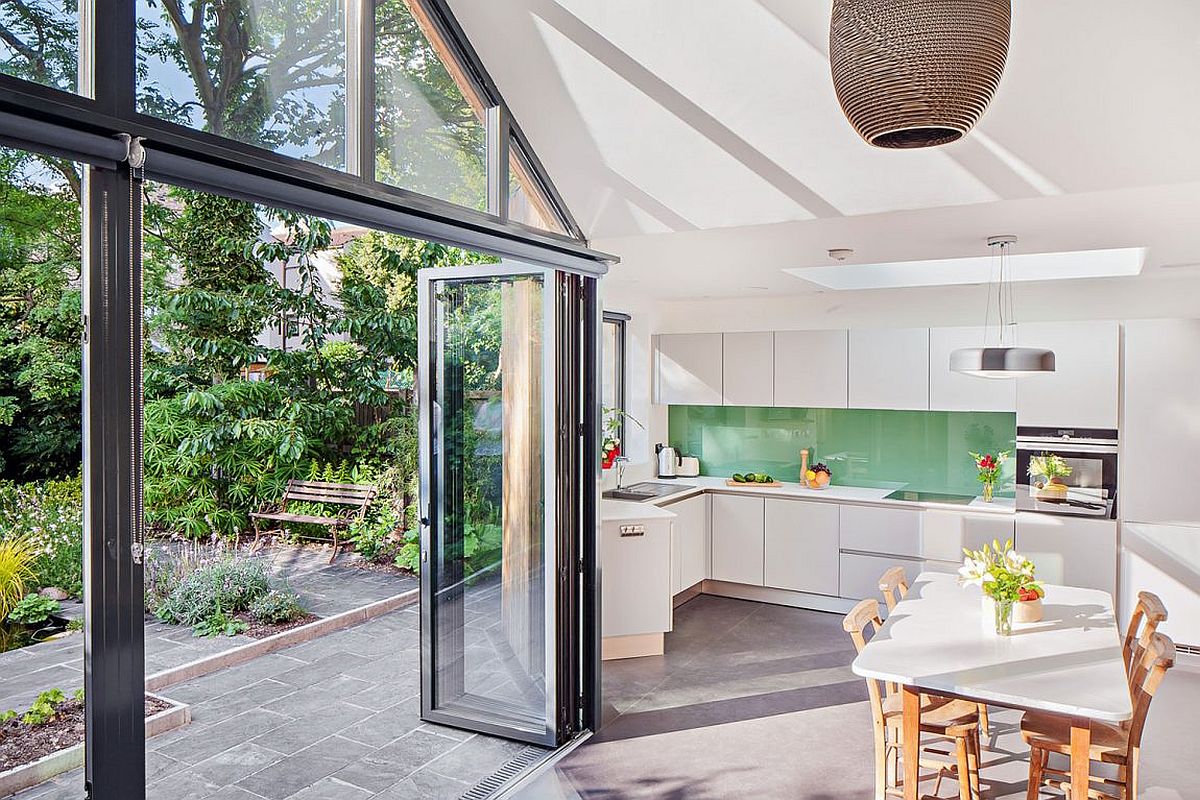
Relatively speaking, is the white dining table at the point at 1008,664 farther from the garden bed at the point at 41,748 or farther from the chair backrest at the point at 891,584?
the garden bed at the point at 41,748

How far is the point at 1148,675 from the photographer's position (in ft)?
9.22

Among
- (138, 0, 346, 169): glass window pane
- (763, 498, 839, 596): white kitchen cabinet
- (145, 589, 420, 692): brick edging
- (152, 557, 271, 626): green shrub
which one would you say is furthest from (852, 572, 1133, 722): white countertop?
(152, 557, 271, 626): green shrub

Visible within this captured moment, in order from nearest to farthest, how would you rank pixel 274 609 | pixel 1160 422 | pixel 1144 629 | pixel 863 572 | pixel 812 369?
pixel 1144 629
pixel 1160 422
pixel 274 609
pixel 863 572
pixel 812 369

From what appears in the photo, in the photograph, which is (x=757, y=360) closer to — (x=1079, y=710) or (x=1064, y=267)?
(x=1064, y=267)

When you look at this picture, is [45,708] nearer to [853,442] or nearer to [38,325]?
[38,325]

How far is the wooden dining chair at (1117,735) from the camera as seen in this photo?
9.06 ft

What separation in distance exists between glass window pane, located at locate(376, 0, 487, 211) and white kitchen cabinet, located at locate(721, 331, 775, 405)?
3.67m

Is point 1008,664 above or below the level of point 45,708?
below

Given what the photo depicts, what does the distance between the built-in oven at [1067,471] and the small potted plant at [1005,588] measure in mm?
2142

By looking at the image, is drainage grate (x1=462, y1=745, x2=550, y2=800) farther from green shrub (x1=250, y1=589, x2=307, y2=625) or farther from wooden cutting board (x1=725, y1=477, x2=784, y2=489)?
wooden cutting board (x1=725, y1=477, x2=784, y2=489)

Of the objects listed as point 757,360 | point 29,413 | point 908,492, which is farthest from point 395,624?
point 29,413

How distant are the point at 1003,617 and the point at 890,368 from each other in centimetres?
309

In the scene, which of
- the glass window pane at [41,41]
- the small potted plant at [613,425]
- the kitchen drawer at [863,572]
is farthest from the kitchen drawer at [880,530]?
the glass window pane at [41,41]

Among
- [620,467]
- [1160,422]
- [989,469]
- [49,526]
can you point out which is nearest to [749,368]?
[620,467]
